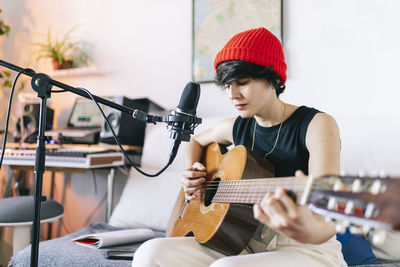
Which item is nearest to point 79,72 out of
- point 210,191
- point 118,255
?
point 118,255

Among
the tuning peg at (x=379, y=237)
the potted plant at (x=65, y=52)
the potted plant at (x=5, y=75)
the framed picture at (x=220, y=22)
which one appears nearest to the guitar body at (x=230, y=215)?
the tuning peg at (x=379, y=237)

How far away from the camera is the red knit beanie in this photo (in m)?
1.08

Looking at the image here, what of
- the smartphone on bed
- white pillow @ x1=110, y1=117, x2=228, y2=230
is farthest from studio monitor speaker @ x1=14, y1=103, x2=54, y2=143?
the smartphone on bed

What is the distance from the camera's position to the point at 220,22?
2.19m

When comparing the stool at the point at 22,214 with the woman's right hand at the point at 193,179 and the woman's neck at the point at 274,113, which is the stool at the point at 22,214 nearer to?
the woman's right hand at the point at 193,179

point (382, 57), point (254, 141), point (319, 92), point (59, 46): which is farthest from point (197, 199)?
point (59, 46)

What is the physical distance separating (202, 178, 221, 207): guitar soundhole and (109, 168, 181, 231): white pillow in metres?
0.59

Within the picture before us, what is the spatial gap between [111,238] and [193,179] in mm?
494

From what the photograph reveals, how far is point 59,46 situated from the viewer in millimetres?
2668

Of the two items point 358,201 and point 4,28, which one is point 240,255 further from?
point 4,28

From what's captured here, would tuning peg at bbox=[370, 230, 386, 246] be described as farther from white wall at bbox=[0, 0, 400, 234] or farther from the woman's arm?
white wall at bbox=[0, 0, 400, 234]

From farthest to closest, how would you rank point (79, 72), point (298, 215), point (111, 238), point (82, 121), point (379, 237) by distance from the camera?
point (79, 72) < point (82, 121) < point (111, 238) < point (298, 215) < point (379, 237)

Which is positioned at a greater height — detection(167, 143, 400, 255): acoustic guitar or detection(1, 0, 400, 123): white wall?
detection(1, 0, 400, 123): white wall

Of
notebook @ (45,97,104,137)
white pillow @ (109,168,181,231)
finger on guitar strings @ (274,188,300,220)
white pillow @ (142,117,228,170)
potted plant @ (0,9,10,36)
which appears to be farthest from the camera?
potted plant @ (0,9,10,36)
